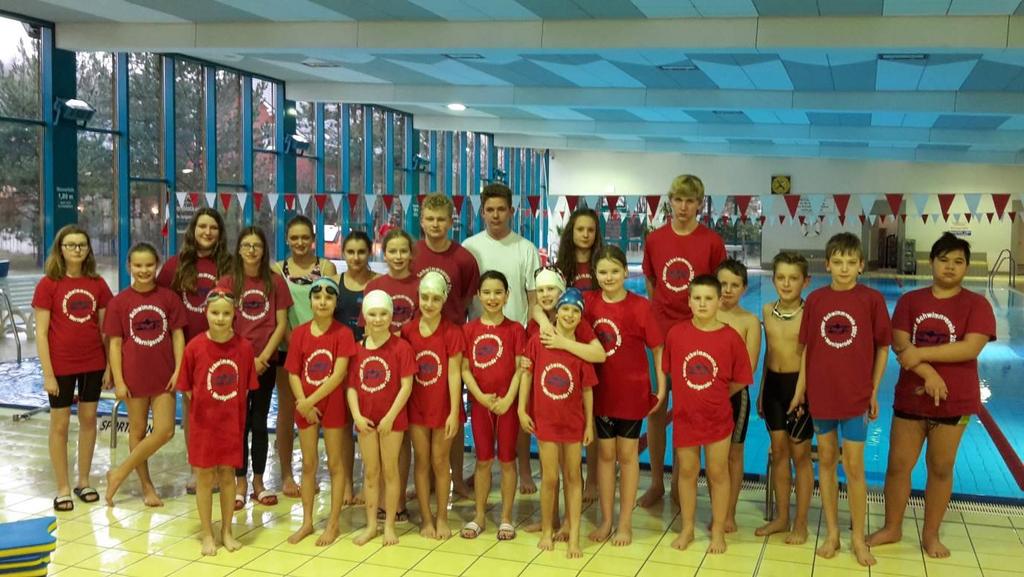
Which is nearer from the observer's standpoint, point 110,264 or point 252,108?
point 110,264

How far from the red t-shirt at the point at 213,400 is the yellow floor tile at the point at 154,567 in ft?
1.30

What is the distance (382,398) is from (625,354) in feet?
3.53

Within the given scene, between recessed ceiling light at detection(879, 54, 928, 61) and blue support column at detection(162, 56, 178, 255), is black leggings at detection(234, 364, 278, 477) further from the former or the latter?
blue support column at detection(162, 56, 178, 255)

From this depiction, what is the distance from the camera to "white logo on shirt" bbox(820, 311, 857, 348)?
12.9 feet

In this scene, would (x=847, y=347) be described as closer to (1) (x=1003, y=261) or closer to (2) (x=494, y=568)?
(2) (x=494, y=568)

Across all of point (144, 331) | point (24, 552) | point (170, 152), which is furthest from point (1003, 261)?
point (24, 552)

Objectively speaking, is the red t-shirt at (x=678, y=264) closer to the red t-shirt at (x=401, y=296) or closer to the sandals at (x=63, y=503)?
the red t-shirt at (x=401, y=296)

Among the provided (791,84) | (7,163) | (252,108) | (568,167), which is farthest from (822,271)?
(7,163)

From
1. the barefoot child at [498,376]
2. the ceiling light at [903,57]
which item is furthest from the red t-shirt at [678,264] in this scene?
the ceiling light at [903,57]

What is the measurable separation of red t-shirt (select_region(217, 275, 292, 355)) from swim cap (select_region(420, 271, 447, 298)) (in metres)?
0.89

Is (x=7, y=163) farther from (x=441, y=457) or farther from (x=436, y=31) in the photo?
(x=441, y=457)

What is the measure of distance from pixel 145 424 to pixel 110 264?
7619 millimetres

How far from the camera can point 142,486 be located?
15.7 ft

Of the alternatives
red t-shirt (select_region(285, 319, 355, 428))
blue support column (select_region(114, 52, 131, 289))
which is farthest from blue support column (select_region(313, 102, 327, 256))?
red t-shirt (select_region(285, 319, 355, 428))
